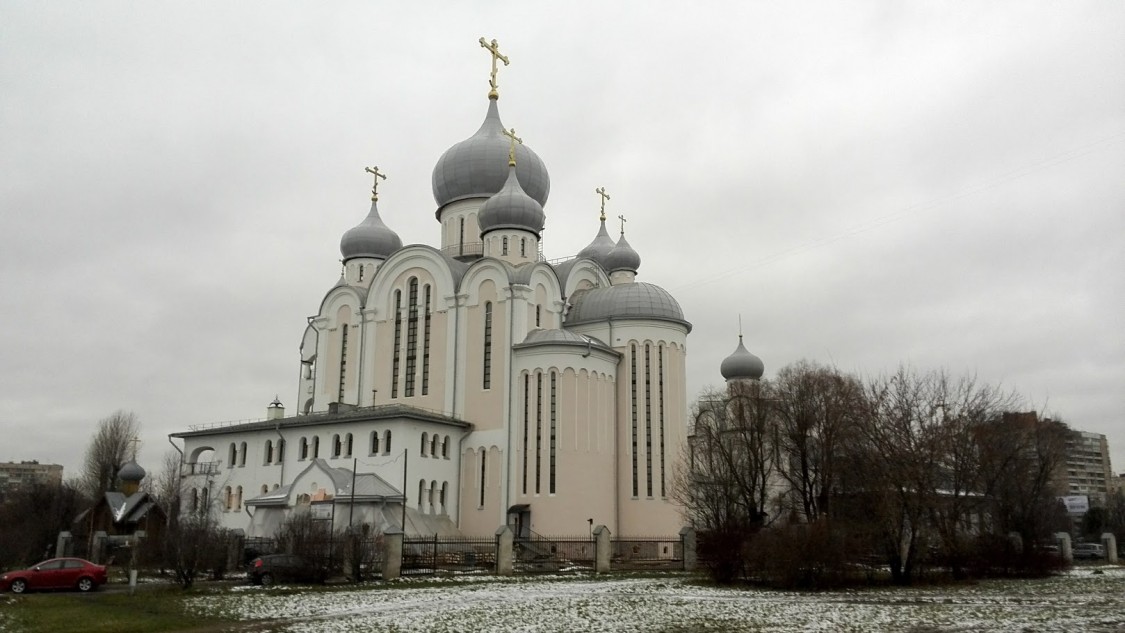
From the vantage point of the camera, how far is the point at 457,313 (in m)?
41.9

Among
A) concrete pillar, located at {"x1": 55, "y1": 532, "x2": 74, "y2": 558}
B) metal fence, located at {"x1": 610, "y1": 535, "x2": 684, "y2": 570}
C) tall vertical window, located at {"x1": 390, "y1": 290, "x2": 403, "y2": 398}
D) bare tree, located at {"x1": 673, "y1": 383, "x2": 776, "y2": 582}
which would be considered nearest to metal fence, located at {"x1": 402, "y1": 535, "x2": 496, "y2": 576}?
metal fence, located at {"x1": 610, "y1": 535, "x2": 684, "y2": 570}

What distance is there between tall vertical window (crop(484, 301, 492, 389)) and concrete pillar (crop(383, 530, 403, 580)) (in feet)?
46.2

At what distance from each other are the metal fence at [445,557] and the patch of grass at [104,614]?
315 inches

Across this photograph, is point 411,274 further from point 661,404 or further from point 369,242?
point 661,404

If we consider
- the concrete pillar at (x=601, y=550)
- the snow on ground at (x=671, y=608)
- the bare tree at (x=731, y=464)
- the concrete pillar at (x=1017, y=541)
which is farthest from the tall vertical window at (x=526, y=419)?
the concrete pillar at (x=1017, y=541)

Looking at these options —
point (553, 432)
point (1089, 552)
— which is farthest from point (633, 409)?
point (1089, 552)

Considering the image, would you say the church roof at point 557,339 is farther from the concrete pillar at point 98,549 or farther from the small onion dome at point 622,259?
the concrete pillar at point 98,549

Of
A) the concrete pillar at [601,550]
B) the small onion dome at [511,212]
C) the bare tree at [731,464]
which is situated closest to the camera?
the bare tree at [731,464]

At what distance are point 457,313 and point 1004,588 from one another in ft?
84.3

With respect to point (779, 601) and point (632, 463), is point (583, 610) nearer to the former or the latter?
point (779, 601)

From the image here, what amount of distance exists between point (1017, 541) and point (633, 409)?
1693 centimetres

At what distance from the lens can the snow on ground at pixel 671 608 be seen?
1521cm

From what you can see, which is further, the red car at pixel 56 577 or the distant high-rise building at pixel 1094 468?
the distant high-rise building at pixel 1094 468

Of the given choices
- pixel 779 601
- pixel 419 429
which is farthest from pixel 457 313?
pixel 779 601
